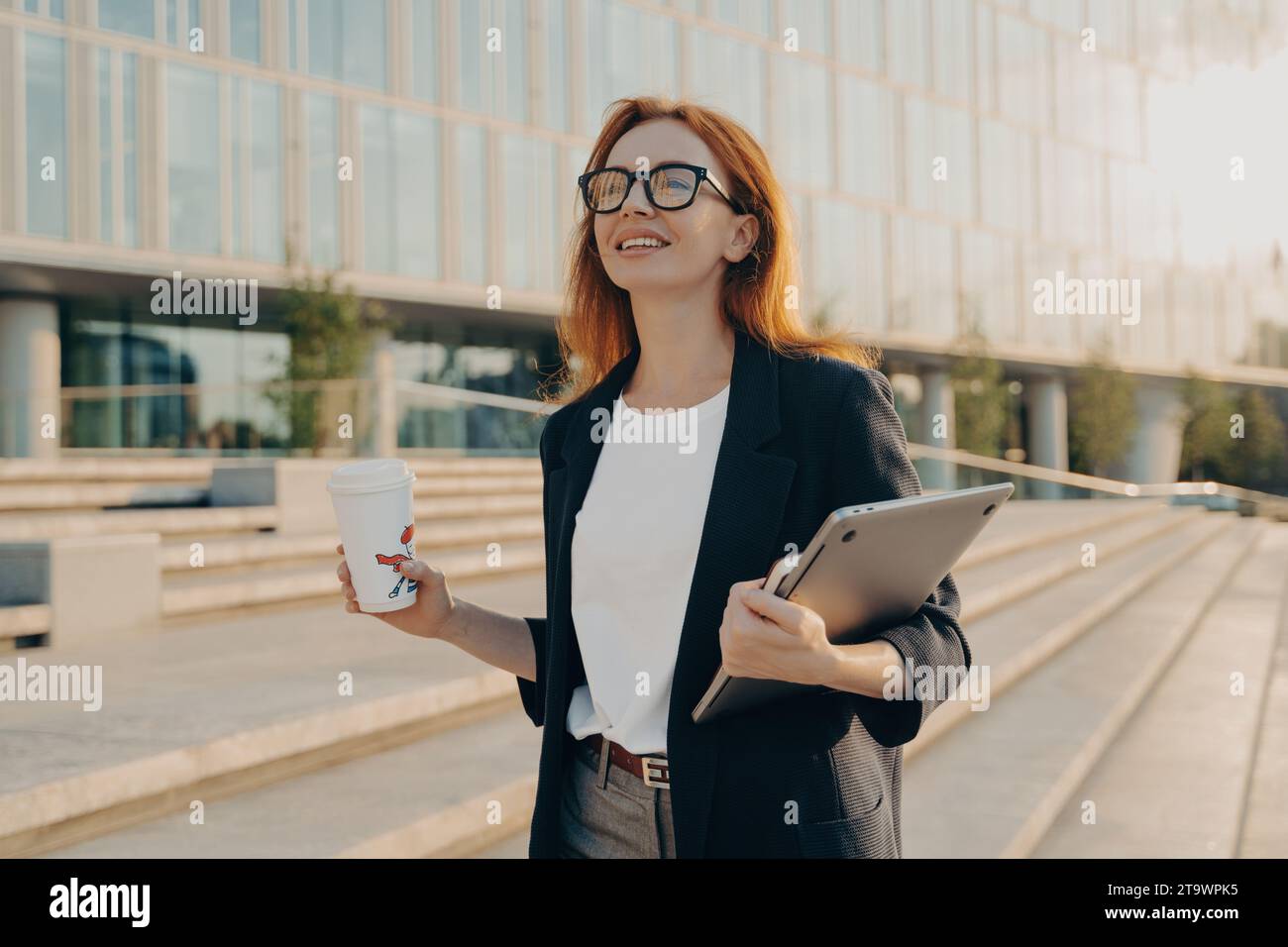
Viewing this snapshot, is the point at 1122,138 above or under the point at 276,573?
above

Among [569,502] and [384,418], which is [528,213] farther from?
[569,502]

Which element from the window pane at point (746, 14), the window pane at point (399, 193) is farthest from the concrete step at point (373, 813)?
Answer: the window pane at point (746, 14)

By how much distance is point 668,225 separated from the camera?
1770 millimetres

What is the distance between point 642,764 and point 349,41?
2301 centimetres

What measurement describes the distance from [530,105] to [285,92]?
5635 millimetres

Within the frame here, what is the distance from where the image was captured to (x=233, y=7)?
20.3 meters

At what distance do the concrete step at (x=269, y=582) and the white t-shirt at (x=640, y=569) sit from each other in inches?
194

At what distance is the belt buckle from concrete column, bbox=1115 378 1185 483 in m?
43.2

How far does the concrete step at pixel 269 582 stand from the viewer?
618 cm

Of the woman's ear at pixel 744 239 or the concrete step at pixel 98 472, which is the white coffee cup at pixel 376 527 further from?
the concrete step at pixel 98 472

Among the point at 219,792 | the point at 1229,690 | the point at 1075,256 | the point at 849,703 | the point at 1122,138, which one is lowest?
the point at 1229,690

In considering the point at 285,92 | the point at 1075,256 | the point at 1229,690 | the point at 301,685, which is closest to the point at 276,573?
the point at 301,685

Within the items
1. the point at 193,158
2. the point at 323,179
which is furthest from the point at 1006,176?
the point at 193,158

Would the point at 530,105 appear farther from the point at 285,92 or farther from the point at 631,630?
the point at 631,630
